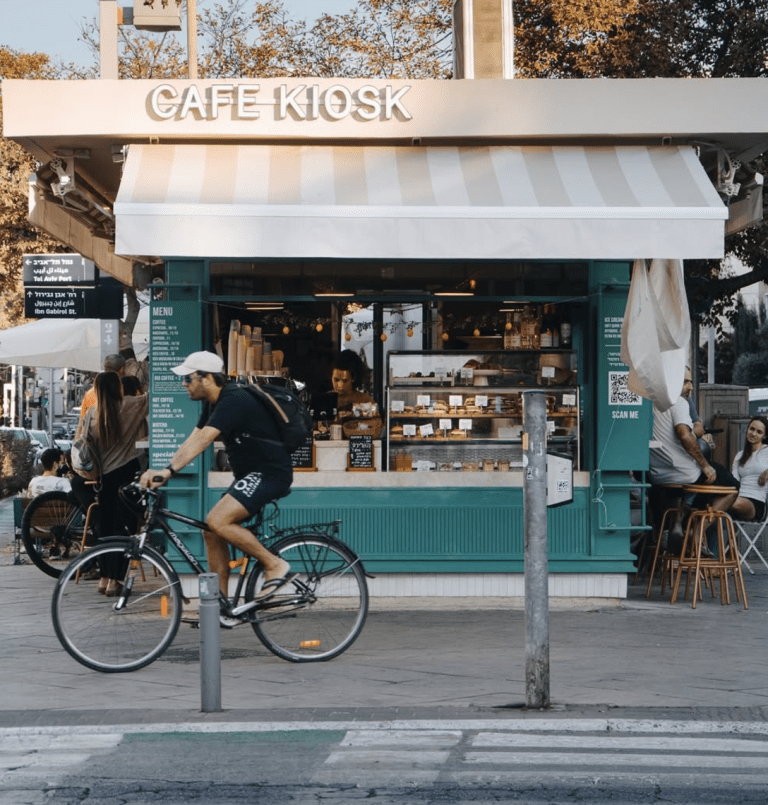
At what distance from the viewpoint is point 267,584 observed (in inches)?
330

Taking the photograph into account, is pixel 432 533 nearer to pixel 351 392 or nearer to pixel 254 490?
pixel 351 392

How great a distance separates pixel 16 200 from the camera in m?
26.3

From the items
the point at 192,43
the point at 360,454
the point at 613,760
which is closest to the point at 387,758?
the point at 613,760

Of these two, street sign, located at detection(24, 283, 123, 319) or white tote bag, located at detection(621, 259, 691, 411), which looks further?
street sign, located at detection(24, 283, 123, 319)

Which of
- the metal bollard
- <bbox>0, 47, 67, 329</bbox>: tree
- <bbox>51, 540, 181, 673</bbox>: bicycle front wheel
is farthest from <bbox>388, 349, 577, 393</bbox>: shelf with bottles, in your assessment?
<bbox>0, 47, 67, 329</bbox>: tree

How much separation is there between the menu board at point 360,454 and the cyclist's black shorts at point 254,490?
7.62 ft

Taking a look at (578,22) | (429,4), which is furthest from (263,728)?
(429,4)

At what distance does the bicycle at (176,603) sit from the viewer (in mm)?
8148

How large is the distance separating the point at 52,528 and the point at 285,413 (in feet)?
18.0

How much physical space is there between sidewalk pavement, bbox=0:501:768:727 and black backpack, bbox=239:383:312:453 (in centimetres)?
140

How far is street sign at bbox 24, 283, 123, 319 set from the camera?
16.3 metres

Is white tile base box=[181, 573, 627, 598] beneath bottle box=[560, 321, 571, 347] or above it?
beneath

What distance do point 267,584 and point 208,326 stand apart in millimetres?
2972

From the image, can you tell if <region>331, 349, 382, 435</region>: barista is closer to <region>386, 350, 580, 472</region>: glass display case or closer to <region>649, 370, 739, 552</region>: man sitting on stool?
<region>386, 350, 580, 472</region>: glass display case
